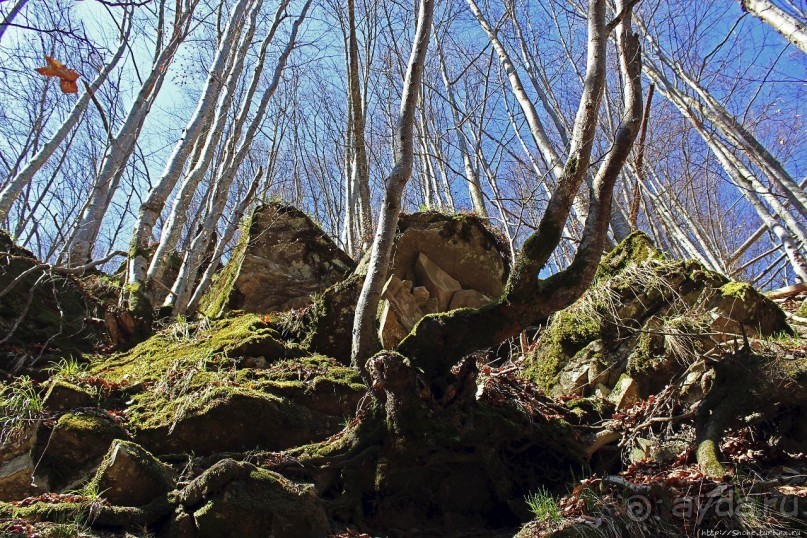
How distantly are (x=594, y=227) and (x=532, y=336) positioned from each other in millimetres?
2438

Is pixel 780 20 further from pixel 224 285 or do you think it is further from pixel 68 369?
pixel 68 369

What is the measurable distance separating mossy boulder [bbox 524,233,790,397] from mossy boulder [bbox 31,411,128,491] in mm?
3019

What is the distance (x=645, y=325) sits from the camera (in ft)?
12.7

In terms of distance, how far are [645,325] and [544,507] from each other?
1.73 metres

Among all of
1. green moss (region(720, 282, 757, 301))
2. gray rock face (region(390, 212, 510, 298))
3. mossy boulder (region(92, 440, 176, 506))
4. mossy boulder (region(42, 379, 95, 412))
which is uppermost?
gray rock face (region(390, 212, 510, 298))

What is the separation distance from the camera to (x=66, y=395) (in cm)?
322

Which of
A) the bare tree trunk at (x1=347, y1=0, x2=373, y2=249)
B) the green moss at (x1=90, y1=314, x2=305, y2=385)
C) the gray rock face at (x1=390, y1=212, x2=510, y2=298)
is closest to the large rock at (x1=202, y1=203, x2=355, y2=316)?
the green moss at (x1=90, y1=314, x2=305, y2=385)

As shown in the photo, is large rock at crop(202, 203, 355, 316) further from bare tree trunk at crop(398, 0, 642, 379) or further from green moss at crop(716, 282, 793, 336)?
green moss at crop(716, 282, 793, 336)

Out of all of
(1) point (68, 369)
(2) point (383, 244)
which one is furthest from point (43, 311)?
(2) point (383, 244)

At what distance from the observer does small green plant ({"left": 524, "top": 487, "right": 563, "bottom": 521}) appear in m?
2.68

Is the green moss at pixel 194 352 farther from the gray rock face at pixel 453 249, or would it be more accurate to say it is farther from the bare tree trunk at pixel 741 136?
the bare tree trunk at pixel 741 136

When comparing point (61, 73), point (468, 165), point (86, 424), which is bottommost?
point (86, 424)

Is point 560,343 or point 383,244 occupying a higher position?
point 383,244

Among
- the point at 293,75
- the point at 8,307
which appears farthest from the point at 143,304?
the point at 293,75
